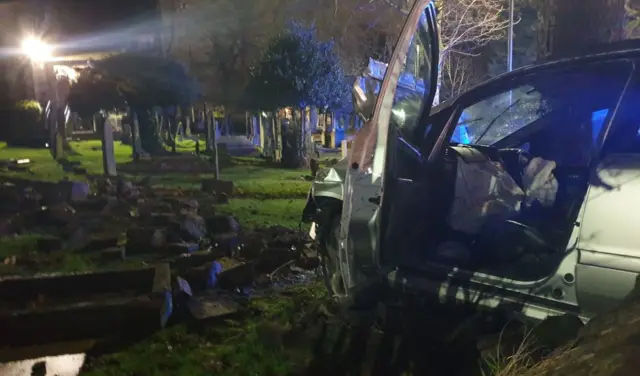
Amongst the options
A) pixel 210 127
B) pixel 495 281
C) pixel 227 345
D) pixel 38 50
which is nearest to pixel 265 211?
pixel 227 345

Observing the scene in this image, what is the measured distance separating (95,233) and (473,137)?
4899 millimetres

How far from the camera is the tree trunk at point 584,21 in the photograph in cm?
619

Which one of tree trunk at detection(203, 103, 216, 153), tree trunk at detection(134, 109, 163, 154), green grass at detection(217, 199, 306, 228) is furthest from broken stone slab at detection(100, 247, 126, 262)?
tree trunk at detection(134, 109, 163, 154)

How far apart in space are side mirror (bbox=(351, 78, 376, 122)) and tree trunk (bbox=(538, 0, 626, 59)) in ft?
10.3

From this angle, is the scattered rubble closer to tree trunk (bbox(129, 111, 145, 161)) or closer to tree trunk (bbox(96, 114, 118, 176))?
tree trunk (bbox(96, 114, 118, 176))

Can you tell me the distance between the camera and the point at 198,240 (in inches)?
278

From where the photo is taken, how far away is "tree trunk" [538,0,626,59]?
6191mm

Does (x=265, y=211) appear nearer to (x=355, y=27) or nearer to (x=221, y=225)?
(x=221, y=225)

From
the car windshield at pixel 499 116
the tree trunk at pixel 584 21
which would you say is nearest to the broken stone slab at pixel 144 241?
the car windshield at pixel 499 116

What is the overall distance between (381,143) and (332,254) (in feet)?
3.95

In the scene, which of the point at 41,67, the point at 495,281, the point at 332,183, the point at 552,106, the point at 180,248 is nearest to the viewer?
the point at 495,281

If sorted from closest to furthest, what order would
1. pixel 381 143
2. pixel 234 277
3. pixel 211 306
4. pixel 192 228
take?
1. pixel 381 143
2. pixel 211 306
3. pixel 234 277
4. pixel 192 228

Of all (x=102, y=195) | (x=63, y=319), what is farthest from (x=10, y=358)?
(x=102, y=195)

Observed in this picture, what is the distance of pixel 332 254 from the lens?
13.8 feet
